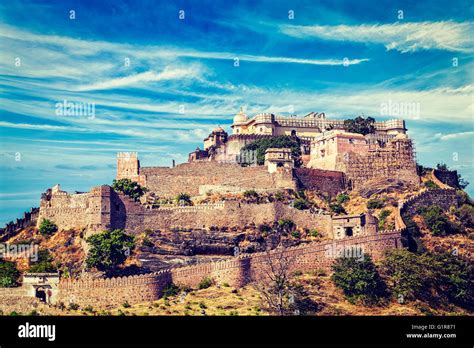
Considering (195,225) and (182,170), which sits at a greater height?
(182,170)

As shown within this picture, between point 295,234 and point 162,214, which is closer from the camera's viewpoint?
point 295,234

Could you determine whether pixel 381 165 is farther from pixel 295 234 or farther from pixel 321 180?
pixel 295 234

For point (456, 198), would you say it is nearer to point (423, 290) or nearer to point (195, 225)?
point (423, 290)

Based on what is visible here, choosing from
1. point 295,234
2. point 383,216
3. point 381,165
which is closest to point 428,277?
point 383,216

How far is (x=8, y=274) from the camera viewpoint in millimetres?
59875

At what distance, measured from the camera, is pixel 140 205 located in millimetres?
67062

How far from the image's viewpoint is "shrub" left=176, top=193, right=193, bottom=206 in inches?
2784

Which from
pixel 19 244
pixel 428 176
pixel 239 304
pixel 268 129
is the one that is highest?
pixel 268 129

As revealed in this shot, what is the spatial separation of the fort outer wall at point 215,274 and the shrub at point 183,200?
13561mm

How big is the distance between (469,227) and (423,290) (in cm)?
1234

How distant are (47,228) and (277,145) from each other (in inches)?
1110
